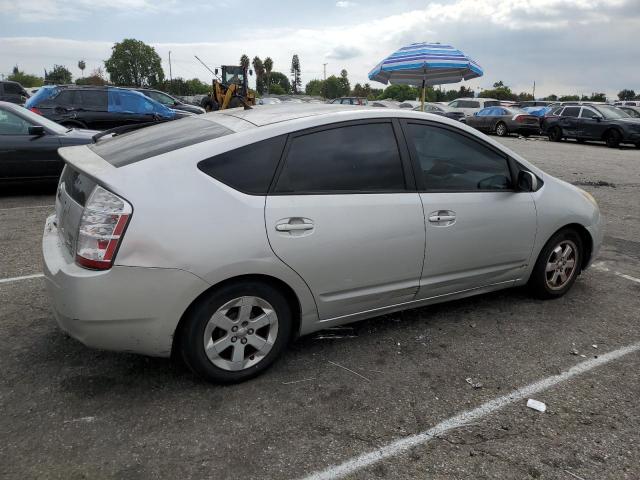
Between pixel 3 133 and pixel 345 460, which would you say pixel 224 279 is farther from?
pixel 3 133

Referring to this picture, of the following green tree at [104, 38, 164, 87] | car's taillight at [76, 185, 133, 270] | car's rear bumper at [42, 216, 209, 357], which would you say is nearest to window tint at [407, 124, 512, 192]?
car's rear bumper at [42, 216, 209, 357]

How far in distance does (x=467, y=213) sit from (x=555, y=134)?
2000 centimetres

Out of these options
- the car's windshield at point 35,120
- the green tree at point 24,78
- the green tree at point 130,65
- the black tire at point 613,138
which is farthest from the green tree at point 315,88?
the car's windshield at point 35,120

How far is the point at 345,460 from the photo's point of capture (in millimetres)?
2367

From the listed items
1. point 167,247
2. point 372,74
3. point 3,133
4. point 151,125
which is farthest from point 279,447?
point 372,74

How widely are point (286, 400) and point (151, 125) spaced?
2.24 metres

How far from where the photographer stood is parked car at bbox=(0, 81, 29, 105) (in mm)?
19609

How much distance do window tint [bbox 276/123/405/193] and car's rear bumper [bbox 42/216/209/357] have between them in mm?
790

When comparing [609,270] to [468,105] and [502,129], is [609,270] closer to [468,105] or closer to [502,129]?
[502,129]

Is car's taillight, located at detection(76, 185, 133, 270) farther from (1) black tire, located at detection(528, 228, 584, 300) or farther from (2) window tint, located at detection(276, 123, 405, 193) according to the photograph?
(1) black tire, located at detection(528, 228, 584, 300)

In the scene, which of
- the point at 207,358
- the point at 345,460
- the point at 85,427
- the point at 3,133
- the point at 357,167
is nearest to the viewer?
the point at 345,460

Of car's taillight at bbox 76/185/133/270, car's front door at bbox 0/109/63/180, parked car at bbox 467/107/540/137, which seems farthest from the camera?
parked car at bbox 467/107/540/137

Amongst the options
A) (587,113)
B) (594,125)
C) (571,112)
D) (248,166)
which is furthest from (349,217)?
(571,112)

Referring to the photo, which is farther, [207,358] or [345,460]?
[207,358]
